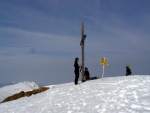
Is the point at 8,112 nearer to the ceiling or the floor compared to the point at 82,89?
nearer to the floor

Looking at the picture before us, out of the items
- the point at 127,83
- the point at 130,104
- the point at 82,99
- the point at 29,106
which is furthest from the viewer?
the point at 127,83

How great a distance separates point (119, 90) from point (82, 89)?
355 cm

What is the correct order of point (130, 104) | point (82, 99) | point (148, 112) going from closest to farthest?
point (148, 112) < point (130, 104) < point (82, 99)

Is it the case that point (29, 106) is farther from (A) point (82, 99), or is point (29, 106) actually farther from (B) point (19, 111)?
(A) point (82, 99)

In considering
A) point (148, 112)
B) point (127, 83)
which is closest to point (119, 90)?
point (127, 83)

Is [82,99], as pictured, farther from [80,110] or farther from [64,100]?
[80,110]

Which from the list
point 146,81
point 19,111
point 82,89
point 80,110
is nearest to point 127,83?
point 146,81

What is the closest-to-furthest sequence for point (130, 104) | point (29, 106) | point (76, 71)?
point (130, 104)
point (29, 106)
point (76, 71)

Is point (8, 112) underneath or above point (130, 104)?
underneath

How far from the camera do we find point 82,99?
17.0 m

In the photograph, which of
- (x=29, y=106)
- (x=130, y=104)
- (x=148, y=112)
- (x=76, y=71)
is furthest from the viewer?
(x=76, y=71)

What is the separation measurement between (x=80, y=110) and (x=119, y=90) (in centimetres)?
425

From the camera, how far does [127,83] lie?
19.6 m

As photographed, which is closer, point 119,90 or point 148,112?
point 148,112
